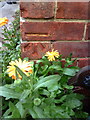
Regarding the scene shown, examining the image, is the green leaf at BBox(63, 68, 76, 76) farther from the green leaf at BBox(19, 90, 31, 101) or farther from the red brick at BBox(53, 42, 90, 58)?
the green leaf at BBox(19, 90, 31, 101)

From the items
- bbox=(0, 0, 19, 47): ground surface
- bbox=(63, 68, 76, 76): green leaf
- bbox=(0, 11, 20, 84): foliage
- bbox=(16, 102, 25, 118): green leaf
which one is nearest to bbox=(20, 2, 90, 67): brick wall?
bbox=(63, 68, 76, 76): green leaf

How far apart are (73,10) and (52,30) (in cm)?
14

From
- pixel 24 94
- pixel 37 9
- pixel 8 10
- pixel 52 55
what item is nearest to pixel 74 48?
pixel 52 55

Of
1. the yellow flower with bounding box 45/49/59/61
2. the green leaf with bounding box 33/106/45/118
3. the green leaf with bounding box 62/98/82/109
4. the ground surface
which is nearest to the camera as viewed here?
the green leaf with bounding box 33/106/45/118

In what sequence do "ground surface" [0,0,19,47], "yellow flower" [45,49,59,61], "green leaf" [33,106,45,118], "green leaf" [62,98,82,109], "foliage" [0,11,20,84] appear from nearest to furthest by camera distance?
"green leaf" [33,106,45,118], "green leaf" [62,98,82,109], "yellow flower" [45,49,59,61], "foliage" [0,11,20,84], "ground surface" [0,0,19,47]

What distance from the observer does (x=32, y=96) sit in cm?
75

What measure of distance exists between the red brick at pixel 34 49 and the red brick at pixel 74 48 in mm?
52

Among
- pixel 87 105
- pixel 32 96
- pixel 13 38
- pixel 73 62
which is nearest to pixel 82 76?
pixel 73 62

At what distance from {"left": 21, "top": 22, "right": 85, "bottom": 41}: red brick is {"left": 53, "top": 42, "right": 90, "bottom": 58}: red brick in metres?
0.03

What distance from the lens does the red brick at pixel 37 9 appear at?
0.85 metres

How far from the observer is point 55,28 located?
2.99ft

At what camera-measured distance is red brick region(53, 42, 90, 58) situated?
3.14 ft

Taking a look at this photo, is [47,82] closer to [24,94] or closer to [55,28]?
[24,94]

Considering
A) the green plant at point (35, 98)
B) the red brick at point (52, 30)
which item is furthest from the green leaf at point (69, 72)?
the red brick at point (52, 30)
